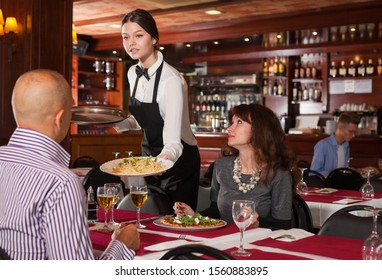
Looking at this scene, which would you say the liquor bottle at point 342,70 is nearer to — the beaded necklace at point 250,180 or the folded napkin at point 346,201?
the folded napkin at point 346,201

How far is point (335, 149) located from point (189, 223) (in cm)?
401

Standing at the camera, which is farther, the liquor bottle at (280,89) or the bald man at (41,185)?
the liquor bottle at (280,89)

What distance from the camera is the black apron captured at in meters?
3.18

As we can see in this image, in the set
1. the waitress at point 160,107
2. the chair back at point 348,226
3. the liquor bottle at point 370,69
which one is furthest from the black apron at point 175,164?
the liquor bottle at point 370,69

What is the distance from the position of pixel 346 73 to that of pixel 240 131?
8.91 m

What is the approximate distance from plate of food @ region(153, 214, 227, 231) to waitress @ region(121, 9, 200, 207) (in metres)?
0.40

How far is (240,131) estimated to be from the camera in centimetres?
316

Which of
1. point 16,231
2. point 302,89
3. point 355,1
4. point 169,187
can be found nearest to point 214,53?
point 302,89

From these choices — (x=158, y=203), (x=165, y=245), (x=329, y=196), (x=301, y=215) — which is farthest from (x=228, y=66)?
(x=165, y=245)

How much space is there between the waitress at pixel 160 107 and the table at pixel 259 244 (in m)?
0.57

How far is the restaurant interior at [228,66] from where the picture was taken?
287 inches

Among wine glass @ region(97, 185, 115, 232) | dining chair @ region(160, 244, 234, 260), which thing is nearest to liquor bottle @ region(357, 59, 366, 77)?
wine glass @ region(97, 185, 115, 232)

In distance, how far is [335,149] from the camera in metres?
6.22

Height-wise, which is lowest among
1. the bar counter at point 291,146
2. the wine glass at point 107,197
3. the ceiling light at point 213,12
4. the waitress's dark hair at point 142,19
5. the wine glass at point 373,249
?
the bar counter at point 291,146
